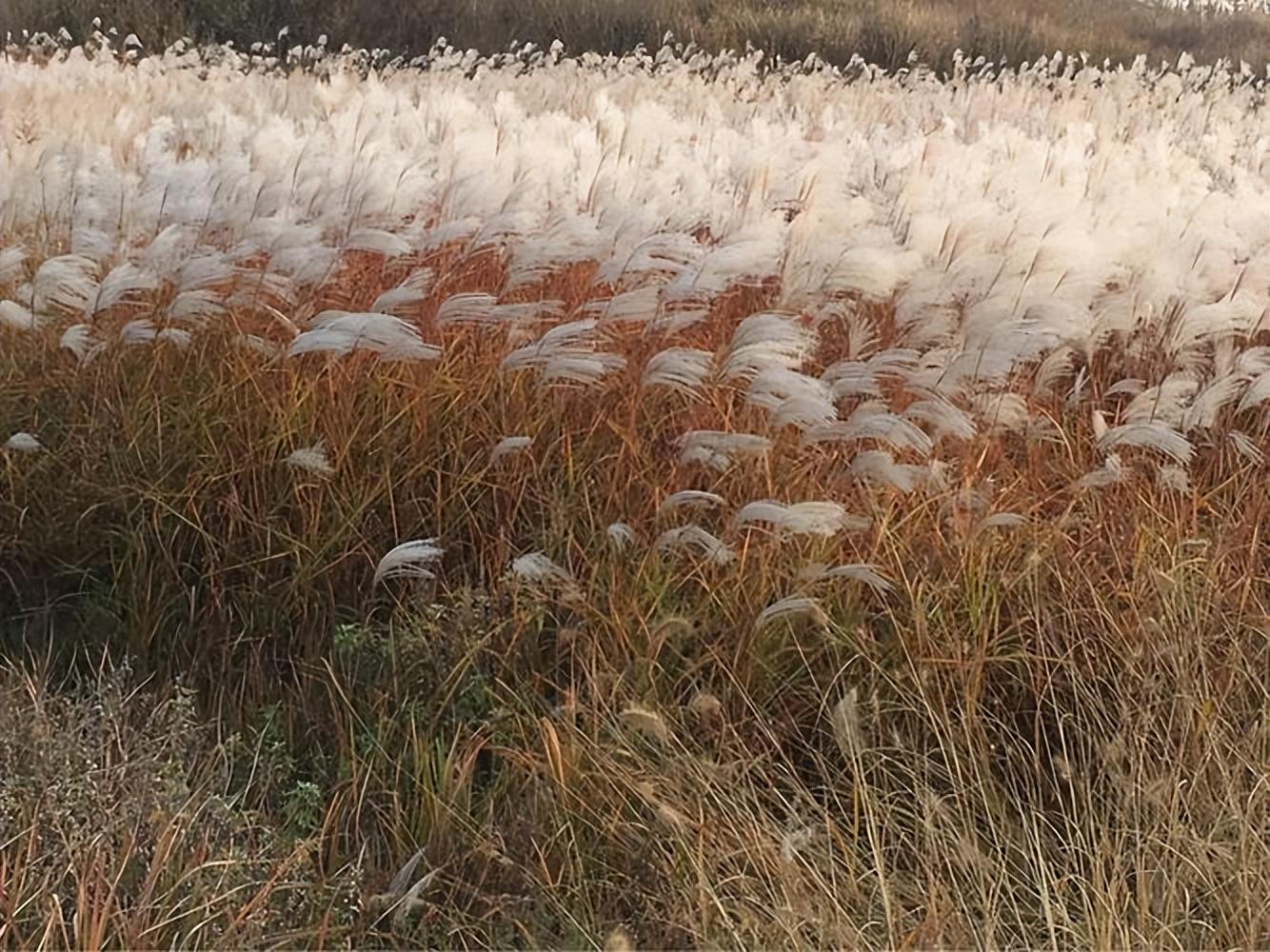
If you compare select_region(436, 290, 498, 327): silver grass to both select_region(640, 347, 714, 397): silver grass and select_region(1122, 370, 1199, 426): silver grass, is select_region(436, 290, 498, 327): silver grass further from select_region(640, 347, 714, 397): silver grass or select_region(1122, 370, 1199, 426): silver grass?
select_region(1122, 370, 1199, 426): silver grass

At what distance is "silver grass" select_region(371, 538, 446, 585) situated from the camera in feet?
6.62

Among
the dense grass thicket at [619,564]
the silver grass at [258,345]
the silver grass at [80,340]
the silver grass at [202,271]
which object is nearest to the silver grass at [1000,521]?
the dense grass thicket at [619,564]

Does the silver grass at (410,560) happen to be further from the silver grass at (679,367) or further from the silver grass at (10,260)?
the silver grass at (10,260)

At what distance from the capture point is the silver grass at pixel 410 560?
2019 mm

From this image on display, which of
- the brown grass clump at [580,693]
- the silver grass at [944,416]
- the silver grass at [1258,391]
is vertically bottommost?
the brown grass clump at [580,693]

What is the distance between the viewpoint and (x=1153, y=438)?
225cm

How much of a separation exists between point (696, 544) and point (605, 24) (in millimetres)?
10688

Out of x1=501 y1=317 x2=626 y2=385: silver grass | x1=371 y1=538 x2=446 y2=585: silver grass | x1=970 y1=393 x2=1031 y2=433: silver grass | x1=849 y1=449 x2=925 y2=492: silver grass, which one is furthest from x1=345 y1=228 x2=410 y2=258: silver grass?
x1=970 y1=393 x2=1031 y2=433: silver grass

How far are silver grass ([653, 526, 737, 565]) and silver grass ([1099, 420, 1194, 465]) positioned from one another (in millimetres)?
704

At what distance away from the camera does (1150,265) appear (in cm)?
283

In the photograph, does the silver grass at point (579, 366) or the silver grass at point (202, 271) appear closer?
the silver grass at point (579, 366)

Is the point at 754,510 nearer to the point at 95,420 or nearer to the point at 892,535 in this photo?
the point at 892,535

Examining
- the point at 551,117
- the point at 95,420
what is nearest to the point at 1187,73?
the point at 551,117

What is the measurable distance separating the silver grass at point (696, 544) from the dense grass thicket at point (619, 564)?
2 cm
